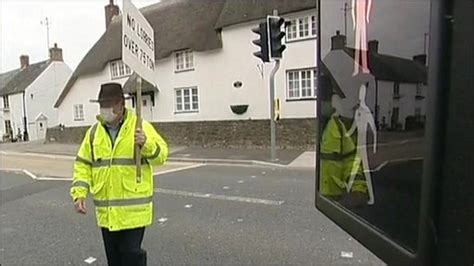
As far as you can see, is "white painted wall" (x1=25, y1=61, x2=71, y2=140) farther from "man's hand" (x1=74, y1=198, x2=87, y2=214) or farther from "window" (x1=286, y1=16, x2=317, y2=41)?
"man's hand" (x1=74, y1=198, x2=87, y2=214)

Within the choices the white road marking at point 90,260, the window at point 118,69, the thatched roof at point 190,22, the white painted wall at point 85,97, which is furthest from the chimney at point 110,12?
the white road marking at point 90,260

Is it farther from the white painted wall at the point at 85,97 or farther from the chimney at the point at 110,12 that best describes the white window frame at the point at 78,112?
the chimney at the point at 110,12

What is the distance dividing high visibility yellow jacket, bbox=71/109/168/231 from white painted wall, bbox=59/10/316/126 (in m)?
16.5

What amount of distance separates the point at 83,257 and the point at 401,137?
4.47 meters

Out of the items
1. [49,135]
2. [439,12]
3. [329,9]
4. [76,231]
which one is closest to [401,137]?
[439,12]

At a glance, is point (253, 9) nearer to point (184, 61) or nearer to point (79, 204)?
point (184, 61)

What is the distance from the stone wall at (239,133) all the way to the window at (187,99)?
297 centimetres

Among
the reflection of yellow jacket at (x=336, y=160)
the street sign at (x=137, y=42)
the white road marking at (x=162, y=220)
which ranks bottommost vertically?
the white road marking at (x=162, y=220)

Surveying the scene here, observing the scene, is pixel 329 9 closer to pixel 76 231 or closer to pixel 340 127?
pixel 340 127

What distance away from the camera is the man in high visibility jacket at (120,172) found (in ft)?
11.0

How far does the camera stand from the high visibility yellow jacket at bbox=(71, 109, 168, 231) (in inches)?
132

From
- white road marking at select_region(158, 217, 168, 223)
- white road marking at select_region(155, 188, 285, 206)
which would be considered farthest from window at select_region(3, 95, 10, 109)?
white road marking at select_region(158, 217, 168, 223)

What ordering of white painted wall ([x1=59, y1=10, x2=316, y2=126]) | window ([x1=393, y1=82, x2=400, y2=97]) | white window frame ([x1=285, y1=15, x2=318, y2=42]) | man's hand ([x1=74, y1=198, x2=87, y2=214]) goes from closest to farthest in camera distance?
1. window ([x1=393, y1=82, x2=400, y2=97])
2. man's hand ([x1=74, y1=198, x2=87, y2=214])
3. white window frame ([x1=285, y1=15, x2=318, y2=42])
4. white painted wall ([x1=59, y1=10, x2=316, y2=126])

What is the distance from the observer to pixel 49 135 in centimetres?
3102
